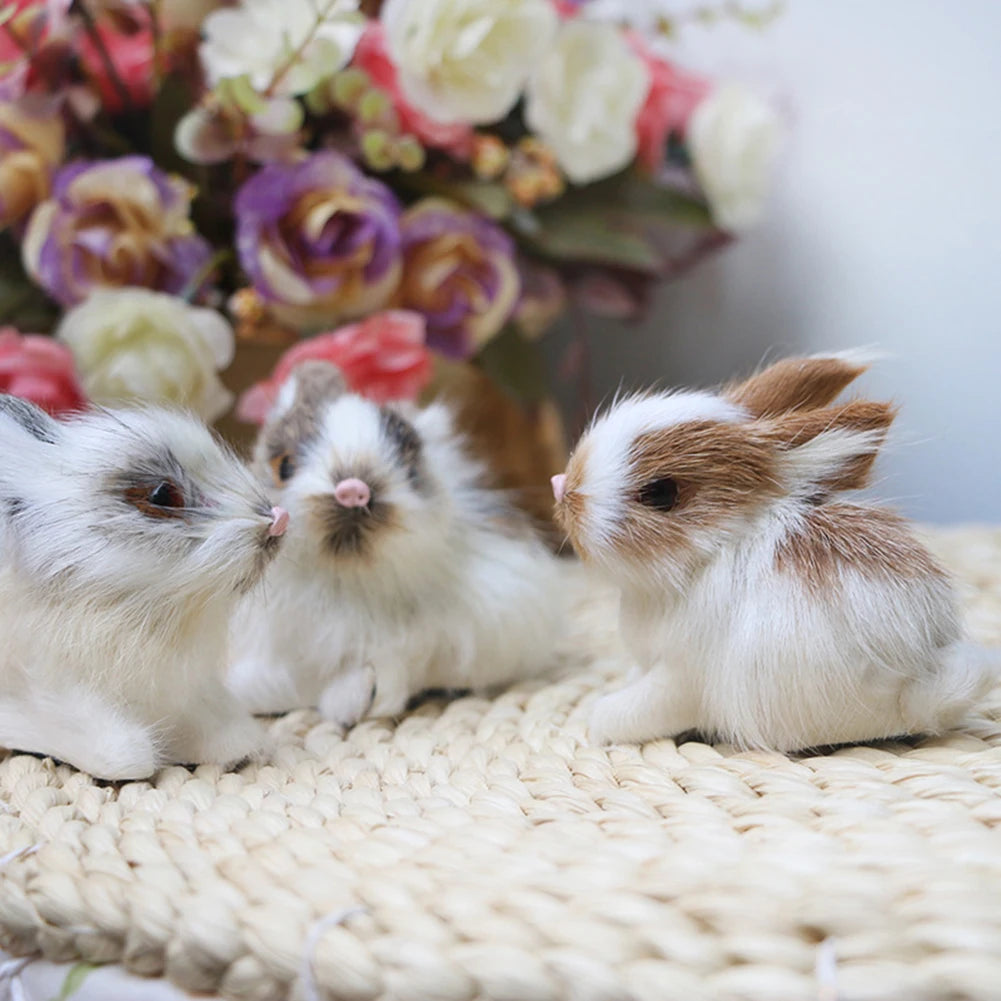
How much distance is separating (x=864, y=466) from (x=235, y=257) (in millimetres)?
853

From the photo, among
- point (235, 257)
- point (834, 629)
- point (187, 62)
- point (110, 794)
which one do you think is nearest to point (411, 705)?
point (110, 794)

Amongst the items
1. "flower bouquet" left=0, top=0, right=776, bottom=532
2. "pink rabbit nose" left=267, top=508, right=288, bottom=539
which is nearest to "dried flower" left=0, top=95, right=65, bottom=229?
"flower bouquet" left=0, top=0, right=776, bottom=532

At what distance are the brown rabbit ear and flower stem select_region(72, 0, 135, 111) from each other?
0.88 meters

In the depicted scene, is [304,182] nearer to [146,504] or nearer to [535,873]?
[146,504]


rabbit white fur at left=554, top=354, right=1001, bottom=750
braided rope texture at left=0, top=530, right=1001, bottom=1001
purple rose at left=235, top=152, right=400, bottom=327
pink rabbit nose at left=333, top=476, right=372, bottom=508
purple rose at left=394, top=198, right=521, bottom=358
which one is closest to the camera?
braided rope texture at left=0, top=530, right=1001, bottom=1001

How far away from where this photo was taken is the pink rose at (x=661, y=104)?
4.90 ft

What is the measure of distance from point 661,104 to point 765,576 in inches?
→ 39.0

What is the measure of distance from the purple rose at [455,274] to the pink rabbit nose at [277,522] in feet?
2.04

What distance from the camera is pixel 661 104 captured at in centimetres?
150

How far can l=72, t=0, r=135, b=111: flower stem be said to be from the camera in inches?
48.2

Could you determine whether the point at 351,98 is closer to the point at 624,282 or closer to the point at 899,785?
the point at 624,282

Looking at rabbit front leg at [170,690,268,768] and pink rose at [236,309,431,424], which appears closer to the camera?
rabbit front leg at [170,690,268,768]

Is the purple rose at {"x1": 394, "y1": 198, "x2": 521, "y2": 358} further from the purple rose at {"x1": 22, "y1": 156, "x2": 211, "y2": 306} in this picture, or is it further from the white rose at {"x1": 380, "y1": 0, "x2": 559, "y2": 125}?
the purple rose at {"x1": 22, "y1": 156, "x2": 211, "y2": 306}

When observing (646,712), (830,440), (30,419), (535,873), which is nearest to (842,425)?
(830,440)
